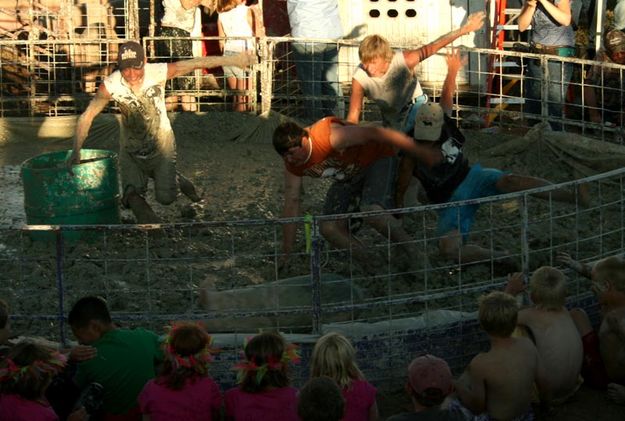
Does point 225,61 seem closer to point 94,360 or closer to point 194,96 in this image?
point 194,96

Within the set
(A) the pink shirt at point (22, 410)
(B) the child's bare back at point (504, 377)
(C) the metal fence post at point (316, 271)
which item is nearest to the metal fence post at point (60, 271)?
(A) the pink shirt at point (22, 410)

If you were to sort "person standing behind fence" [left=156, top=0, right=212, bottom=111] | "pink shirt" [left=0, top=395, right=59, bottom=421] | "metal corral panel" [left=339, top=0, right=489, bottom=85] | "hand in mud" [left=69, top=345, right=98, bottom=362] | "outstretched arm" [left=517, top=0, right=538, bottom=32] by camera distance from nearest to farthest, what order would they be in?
1. "pink shirt" [left=0, top=395, right=59, bottom=421]
2. "hand in mud" [left=69, top=345, right=98, bottom=362]
3. "outstretched arm" [left=517, top=0, right=538, bottom=32]
4. "person standing behind fence" [left=156, top=0, right=212, bottom=111]
5. "metal corral panel" [left=339, top=0, right=489, bottom=85]

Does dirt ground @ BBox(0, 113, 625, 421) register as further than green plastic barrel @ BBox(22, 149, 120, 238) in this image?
Yes

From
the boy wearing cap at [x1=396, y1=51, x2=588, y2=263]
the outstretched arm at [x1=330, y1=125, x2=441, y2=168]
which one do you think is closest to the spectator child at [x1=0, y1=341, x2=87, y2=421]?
the outstretched arm at [x1=330, y1=125, x2=441, y2=168]

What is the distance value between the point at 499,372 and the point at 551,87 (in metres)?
6.63

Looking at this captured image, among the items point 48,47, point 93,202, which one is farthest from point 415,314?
point 48,47

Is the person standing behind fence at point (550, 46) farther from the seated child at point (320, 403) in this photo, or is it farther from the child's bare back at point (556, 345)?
the seated child at point (320, 403)

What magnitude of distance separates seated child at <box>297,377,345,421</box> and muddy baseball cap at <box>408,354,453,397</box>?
49 cm

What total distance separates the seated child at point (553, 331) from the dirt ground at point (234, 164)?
1.96 metres

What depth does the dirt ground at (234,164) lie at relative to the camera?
11945 millimetres

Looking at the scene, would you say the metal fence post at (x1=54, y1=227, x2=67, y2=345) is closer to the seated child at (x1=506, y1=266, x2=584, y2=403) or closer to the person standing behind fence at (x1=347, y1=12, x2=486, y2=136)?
the seated child at (x1=506, y1=266, x2=584, y2=403)

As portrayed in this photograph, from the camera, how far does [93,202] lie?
428 inches

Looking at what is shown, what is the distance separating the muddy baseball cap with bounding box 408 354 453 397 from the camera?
653 cm

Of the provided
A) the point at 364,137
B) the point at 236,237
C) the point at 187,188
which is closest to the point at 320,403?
the point at 364,137
